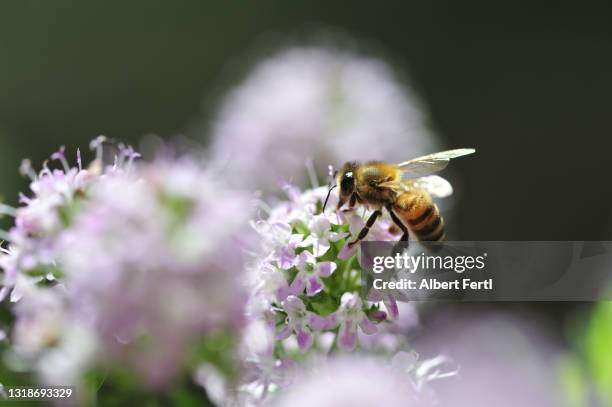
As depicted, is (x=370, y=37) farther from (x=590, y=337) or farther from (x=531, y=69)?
(x=590, y=337)

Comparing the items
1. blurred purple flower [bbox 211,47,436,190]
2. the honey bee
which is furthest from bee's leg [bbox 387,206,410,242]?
blurred purple flower [bbox 211,47,436,190]

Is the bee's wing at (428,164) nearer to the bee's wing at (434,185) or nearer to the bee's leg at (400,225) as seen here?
the bee's wing at (434,185)

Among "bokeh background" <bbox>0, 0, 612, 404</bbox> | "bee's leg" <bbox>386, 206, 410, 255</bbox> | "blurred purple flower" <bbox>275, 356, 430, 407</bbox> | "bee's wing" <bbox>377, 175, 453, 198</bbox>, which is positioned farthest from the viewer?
"bokeh background" <bbox>0, 0, 612, 404</bbox>

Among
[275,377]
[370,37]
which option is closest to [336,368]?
[275,377]

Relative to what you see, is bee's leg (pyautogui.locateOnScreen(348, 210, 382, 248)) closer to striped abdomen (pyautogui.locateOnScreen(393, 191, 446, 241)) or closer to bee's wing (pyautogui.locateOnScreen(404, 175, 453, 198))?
striped abdomen (pyautogui.locateOnScreen(393, 191, 446, 241))

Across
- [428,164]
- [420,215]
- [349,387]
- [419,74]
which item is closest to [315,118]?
[428,164]
